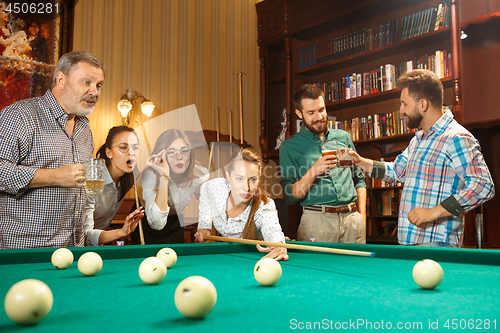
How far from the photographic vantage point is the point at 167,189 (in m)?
2.86

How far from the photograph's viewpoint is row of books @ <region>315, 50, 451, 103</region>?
12.2 feet

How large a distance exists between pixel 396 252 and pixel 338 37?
3454 mm

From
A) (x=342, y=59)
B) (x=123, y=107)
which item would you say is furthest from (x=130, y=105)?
(x=342, y=59)

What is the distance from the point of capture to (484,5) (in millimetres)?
3383

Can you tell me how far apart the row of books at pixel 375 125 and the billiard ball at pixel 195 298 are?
355 cm

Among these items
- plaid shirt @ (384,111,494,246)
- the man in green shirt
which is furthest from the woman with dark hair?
plaid shirt @ (384,111,494,246)

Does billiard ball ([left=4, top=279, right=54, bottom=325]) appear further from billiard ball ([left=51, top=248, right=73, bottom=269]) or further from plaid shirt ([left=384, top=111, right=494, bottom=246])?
plaid shirt ([left=384, top=111, right=494, bottom=246])

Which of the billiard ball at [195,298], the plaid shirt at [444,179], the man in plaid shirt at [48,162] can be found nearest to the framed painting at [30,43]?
the man in plaid shirt at [48,162]

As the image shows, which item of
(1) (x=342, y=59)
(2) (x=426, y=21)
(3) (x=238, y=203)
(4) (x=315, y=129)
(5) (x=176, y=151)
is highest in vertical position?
(2) (x=426, y=21)

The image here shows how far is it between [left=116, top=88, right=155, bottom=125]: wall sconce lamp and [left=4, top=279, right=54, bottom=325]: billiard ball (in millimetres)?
3981

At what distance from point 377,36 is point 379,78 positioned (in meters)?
0.45

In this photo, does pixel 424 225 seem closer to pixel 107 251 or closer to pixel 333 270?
pixel 333 270

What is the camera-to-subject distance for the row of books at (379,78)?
3.71m

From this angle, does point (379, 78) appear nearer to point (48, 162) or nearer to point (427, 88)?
point (427, 88)
